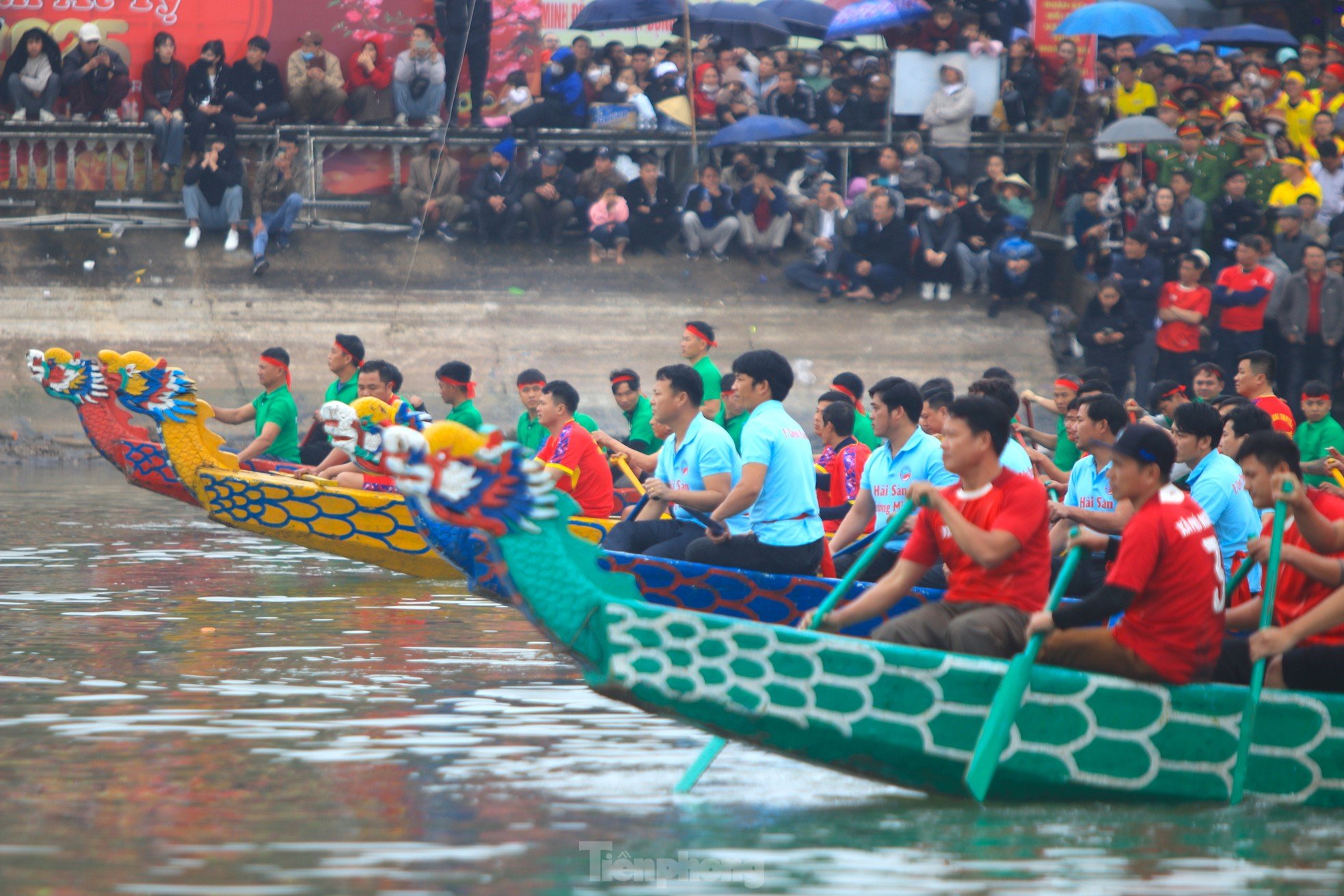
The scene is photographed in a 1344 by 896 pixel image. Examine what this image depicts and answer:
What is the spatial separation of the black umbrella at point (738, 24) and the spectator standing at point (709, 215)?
190cm

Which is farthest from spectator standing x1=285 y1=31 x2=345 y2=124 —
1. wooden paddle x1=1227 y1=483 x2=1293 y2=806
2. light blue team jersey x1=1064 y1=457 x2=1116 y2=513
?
wooden paddle x1=1227 y1=483 x2=1293 y2=806

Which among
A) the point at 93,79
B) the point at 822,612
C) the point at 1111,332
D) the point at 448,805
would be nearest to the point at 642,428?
the point at 822,612

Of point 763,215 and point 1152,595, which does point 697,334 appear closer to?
point 1152,595

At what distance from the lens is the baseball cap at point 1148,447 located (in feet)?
20.0

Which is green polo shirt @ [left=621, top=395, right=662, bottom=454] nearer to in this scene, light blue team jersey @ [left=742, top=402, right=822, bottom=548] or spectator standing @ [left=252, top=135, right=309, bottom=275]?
light blue team jersey @ [left=742, top=402, right=822, bottom=548]

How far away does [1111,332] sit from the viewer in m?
18.3

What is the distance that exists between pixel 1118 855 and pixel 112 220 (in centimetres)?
1744

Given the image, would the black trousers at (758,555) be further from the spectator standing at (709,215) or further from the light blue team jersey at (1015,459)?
the spectator standing at (709,215)

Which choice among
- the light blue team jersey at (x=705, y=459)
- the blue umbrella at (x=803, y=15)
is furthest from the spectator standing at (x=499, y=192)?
the light blue team jersey at (x=705, y=459)

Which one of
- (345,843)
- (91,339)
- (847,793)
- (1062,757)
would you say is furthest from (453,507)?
(91,339)

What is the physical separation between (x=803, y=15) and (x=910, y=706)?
54.3 ft

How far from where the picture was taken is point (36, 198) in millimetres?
20625

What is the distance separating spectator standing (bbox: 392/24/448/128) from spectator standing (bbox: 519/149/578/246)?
141cm

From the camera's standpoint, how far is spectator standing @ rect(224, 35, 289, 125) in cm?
2003
